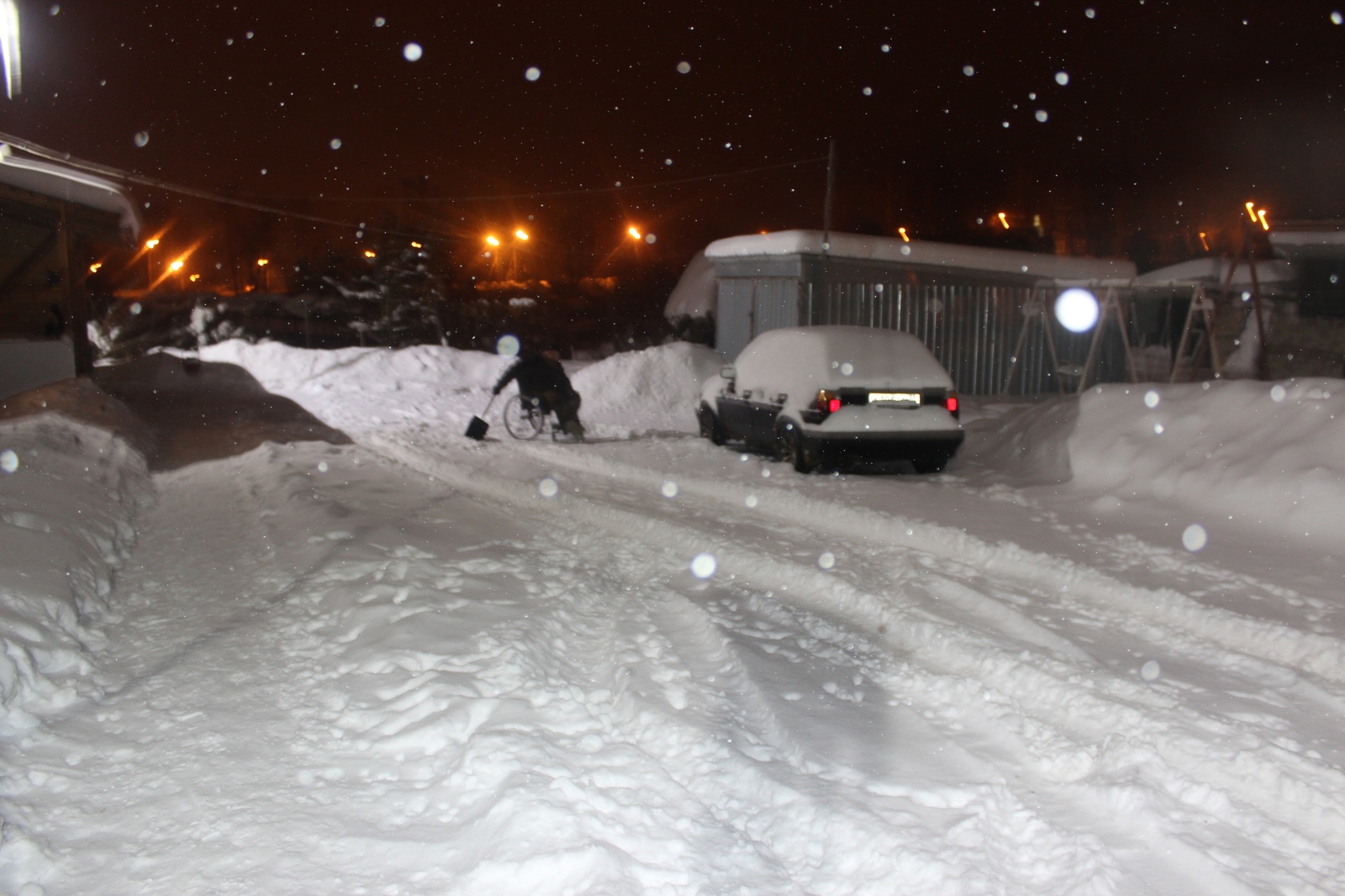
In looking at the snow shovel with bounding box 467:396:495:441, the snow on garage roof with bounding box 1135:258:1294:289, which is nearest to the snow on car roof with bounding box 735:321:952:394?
the snow shovel with bounding box 467:396:495:441

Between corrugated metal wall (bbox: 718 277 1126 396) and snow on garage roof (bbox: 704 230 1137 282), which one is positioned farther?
corrugated metal wall (bbox: 718 277 1126 396)

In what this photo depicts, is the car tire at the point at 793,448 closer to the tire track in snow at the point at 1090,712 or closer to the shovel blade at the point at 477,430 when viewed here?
the tire track in snow at the point at 1090,712

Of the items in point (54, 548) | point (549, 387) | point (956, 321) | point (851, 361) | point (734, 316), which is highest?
point (734, 316)

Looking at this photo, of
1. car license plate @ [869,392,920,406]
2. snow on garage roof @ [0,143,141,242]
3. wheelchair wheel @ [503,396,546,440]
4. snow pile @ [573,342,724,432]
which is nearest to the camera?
car license plate @ [869,392,920,406]

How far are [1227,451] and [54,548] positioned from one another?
10.0 meters

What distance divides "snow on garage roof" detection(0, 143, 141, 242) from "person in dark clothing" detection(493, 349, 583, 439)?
7443 mm

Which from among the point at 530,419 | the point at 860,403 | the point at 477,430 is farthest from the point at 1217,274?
the point at 477,430

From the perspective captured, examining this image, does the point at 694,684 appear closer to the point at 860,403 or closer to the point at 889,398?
the point at 860,403

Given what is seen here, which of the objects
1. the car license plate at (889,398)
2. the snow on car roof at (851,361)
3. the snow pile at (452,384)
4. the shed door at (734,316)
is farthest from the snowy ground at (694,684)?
the shed door at (734,316)

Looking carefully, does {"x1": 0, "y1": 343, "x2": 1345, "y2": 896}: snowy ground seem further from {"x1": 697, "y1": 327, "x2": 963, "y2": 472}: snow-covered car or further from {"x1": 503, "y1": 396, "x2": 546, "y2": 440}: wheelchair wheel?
{"x1": 503, "y1": 396, "x2": 546, "y2": 440}: wheelchair wheel

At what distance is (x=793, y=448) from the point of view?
11.3 meters

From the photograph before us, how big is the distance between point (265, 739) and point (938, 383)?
28.9ft

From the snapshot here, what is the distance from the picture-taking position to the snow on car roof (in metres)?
11.0

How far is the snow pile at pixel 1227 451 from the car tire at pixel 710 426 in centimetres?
490
